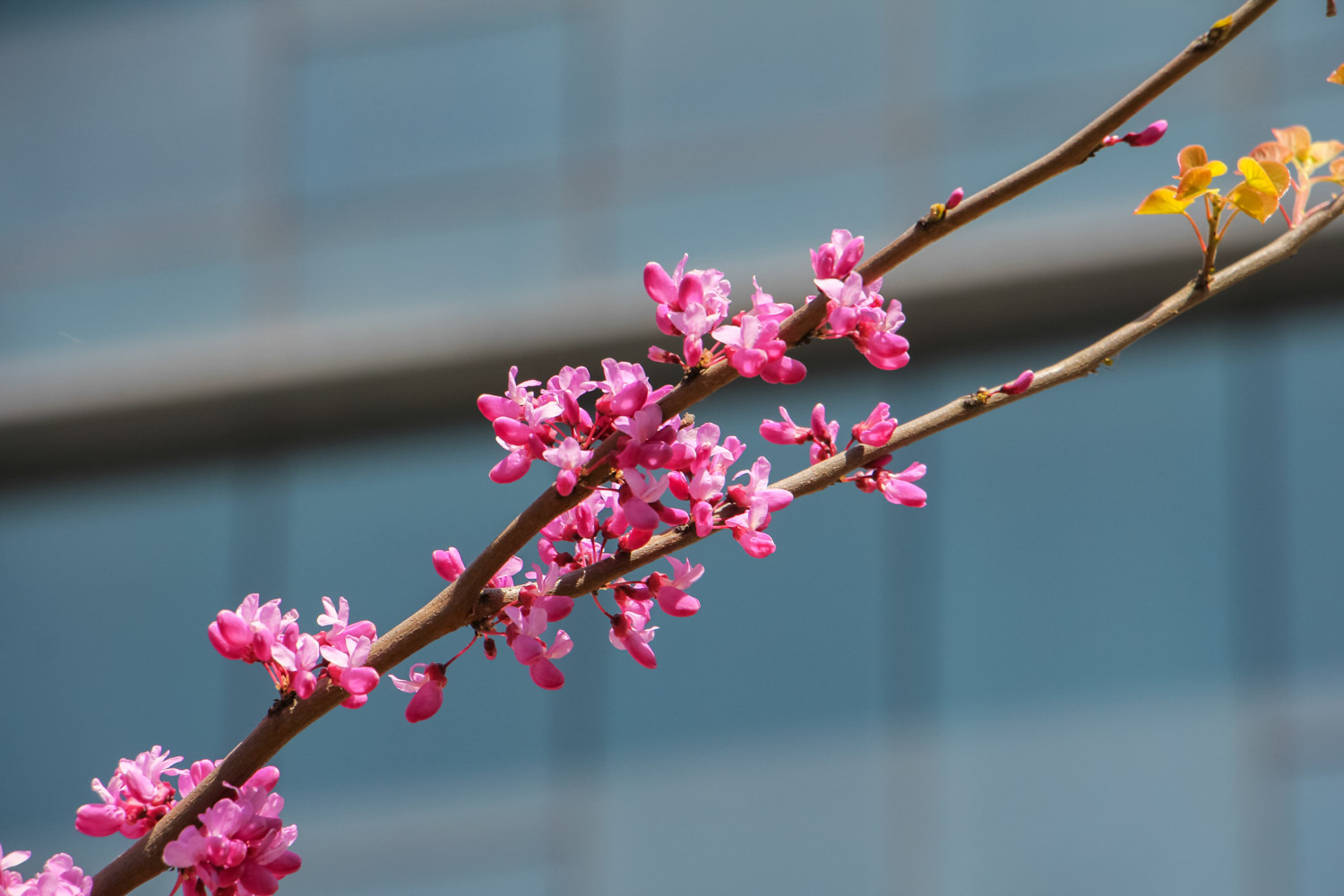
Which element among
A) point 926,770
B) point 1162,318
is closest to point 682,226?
point 926,770

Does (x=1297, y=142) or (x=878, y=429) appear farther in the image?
(x=1297, y=142)

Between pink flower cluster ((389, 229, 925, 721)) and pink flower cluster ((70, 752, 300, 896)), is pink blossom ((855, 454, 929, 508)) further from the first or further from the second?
pink flower cluster ((70, 752, 300, 896))

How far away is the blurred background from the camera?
280 inches

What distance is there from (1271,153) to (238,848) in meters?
1.27

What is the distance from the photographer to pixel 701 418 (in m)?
7.98

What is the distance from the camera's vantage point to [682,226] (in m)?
8.43

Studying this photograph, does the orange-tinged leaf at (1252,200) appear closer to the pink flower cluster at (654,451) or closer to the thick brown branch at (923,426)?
the thick brown branch at (923,426)

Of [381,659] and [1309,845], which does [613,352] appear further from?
[381,659]

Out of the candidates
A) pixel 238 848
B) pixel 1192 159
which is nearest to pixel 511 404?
pixel 238 848

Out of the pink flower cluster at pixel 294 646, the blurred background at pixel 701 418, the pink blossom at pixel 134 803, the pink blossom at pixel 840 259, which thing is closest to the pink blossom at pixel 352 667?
the pink flower cluster at pixel 294 646

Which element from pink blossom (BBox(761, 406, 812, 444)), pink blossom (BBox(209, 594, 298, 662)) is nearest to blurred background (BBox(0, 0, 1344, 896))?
pink blossom (BBox(761, 406, 812, 444))

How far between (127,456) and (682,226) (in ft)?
11.3

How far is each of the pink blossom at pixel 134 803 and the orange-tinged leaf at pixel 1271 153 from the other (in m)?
1.29

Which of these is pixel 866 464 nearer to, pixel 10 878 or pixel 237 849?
pixel 237 849
